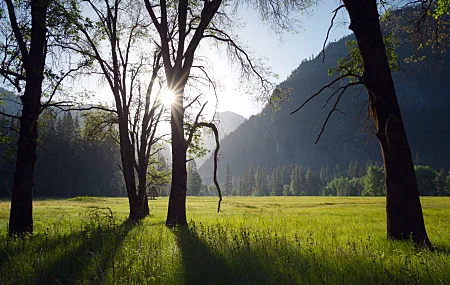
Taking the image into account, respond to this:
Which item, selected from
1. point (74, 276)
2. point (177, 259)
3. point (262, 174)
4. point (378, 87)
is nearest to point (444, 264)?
point (378, 87)

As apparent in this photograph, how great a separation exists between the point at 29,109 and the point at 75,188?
273 ft

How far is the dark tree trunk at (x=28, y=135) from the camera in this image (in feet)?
26.8

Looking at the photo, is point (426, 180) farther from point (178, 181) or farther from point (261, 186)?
point (178, 181)

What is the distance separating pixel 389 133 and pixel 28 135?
9.80 m

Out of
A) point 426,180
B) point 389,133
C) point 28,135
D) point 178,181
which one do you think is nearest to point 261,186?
point 426,180

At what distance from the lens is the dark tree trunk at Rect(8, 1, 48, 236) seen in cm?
816

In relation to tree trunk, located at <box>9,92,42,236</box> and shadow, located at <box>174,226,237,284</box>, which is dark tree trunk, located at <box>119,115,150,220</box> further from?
shadow, located at <box>174,226,237,284</box>

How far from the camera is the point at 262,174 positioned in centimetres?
18538

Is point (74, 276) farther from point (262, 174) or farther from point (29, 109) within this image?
point (262, 174)

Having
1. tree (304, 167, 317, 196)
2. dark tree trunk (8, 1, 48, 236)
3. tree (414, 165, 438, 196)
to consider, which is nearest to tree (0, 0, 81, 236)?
dark tree trunk (8, 1, 48, 236)

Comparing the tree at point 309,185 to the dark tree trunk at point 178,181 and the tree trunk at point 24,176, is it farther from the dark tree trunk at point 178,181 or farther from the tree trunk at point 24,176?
the tree trunk at point 24,176

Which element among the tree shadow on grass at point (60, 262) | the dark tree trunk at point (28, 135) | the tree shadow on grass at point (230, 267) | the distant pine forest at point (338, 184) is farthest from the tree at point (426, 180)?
the tree shadow on grass at point (60, 262)

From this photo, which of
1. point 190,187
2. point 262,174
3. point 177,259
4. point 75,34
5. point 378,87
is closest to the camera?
point 177,259

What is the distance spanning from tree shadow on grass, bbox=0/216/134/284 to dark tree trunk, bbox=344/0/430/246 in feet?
19.1
